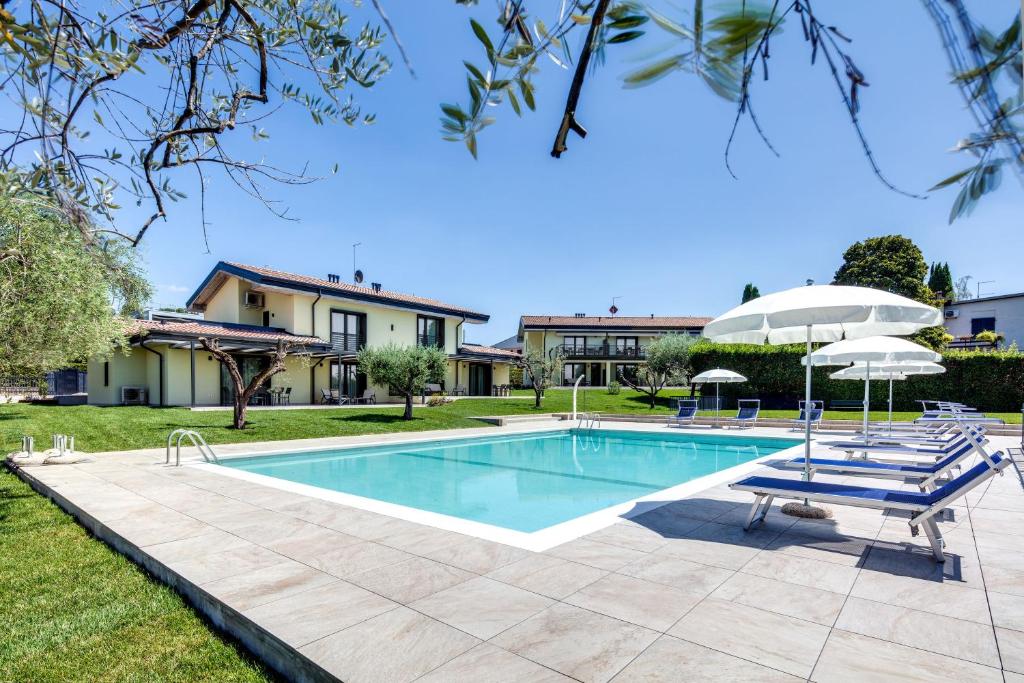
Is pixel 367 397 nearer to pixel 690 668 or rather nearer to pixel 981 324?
pixel 690 668

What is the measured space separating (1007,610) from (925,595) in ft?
1.43

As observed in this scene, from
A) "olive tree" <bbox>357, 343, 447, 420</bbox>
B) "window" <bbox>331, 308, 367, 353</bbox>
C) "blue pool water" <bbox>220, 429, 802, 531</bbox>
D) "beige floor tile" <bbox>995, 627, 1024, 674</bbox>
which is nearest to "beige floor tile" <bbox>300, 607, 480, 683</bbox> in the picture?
"beige floor tile" <bbox>995, 627, 1024, 674</bbox>

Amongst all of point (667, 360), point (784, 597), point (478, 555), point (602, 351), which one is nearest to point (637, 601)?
point (784, 597)

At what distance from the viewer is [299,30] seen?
3.18m

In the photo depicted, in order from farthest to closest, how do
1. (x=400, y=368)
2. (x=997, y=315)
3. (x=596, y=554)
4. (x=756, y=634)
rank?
(x=997, y=315), (x=400, y=368), (x=596, y=554), (x=756, y=634)

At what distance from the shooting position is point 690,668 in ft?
9.41

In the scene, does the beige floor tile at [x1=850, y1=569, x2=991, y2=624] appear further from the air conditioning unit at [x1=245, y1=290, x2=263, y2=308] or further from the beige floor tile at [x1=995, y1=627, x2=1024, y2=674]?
the air conditioning unit at [x1=245, y1=290, x2=263, y2=308]

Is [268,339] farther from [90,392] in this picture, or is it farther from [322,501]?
[322,501]

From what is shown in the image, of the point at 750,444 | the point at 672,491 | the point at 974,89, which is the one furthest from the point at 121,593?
the point at 750,444

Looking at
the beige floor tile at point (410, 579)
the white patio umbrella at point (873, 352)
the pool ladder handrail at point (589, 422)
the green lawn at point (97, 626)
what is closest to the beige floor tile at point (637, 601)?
the beige floor tile at point (410, 579)

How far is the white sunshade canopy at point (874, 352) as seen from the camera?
32.7 ft

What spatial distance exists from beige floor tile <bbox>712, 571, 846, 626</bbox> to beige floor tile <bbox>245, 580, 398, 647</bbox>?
2412 mm

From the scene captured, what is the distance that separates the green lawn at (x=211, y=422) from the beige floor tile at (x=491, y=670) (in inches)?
470

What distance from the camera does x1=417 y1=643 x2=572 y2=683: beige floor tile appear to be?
109 inches
